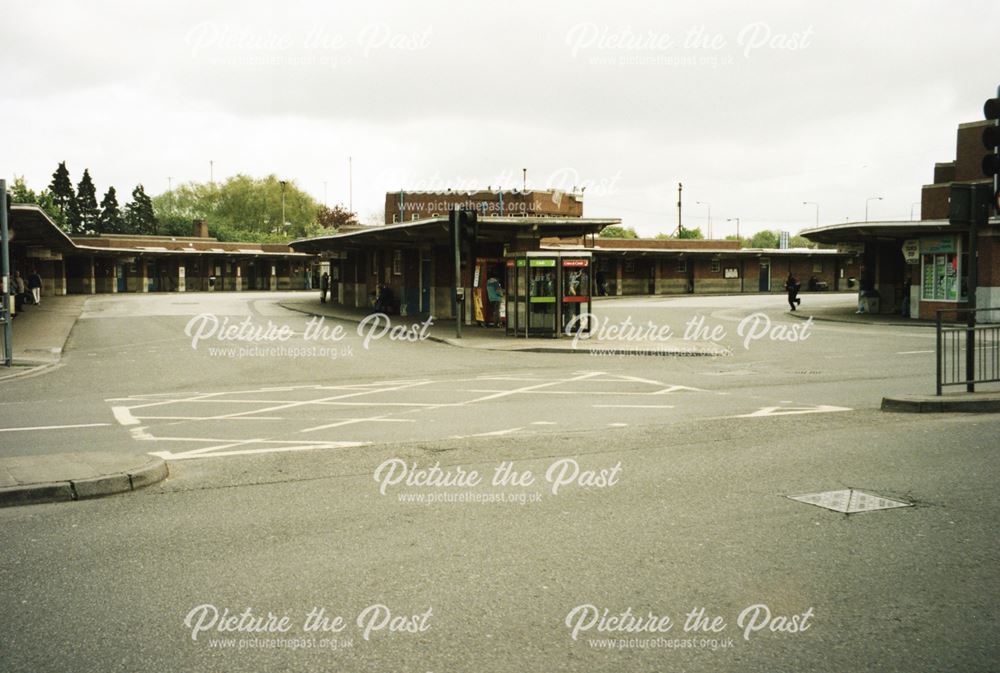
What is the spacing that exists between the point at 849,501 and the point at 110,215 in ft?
400

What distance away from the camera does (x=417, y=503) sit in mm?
6891

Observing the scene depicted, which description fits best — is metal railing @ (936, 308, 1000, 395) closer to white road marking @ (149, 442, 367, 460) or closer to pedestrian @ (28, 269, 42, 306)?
white road marking @ (149, 442, 367, 460)

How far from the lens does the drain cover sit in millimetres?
6656

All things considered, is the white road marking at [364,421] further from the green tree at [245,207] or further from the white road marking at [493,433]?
the green tree at [245,207]

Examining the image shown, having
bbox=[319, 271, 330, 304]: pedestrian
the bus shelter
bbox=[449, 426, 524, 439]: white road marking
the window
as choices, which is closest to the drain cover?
bbox=[449, 426, 524, 439]: white road marking

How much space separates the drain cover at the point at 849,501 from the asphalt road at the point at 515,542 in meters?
0.12

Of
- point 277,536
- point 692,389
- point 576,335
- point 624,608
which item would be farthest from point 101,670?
point 576,335

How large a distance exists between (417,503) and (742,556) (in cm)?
257

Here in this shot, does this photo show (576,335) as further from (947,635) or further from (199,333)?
(947,635)

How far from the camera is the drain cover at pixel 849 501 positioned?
6656 millimetres

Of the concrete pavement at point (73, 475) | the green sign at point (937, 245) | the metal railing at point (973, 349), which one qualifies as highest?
the green sign at point (937, 245)

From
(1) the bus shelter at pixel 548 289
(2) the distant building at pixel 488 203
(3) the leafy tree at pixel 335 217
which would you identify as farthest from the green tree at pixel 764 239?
(1) the bus shelter at pixel 548 289

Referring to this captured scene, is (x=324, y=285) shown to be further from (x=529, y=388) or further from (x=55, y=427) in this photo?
(x=55, y=427)

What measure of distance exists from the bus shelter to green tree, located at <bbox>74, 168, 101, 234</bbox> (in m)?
100
